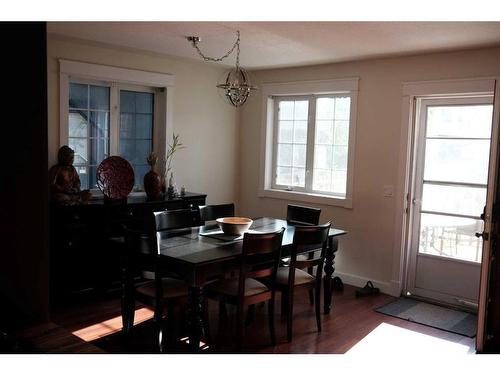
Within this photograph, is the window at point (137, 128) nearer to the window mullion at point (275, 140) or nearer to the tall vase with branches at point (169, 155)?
the tall vase with branches at point (169, 155)

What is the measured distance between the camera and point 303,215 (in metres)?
4.76

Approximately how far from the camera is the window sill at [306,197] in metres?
5.35

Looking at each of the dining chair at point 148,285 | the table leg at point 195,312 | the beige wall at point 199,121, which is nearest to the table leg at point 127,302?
the dining chair at point 148,285

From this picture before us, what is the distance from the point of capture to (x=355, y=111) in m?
5.18

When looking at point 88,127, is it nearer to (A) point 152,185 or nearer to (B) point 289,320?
(A) point 152,185

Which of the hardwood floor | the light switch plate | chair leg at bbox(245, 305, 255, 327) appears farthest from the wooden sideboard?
the light switch plate

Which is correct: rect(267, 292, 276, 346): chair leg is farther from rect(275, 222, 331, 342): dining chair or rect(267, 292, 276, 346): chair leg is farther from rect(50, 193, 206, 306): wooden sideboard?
rect(50, 193, 206, 306): wooden sideboard

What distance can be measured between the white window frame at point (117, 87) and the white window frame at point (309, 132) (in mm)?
1203

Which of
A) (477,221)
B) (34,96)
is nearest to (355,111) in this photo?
(477,221)

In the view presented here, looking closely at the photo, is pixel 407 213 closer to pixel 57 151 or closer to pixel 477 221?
pixel 477 221

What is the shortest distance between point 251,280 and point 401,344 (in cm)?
125

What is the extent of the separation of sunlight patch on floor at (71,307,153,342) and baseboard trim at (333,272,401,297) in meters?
2.18

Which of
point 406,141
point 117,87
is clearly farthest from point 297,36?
point 117,87

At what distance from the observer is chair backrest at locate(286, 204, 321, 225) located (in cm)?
466
